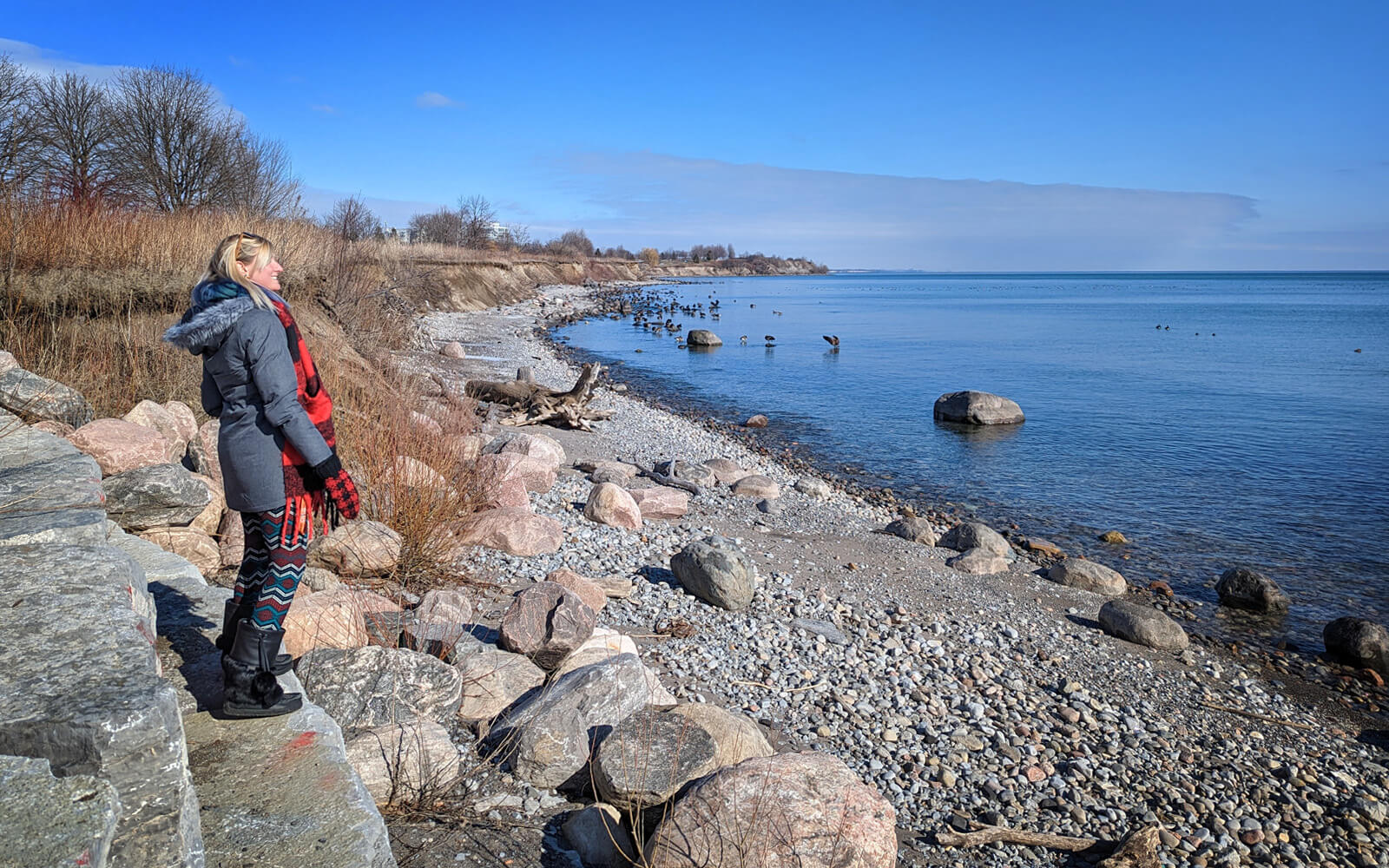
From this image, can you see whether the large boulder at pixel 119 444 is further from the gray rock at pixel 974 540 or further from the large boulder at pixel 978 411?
the large boulder at pixel 978 411

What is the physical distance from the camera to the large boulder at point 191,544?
17.3 ft

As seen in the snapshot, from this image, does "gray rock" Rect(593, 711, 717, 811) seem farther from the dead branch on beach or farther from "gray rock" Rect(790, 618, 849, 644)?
"gray rock" Rect(790, 618, 849, 644)

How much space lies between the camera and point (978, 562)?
894cm

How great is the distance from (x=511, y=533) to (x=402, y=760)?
A: 354 centimetres

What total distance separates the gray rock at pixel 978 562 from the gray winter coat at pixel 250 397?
7.23 m

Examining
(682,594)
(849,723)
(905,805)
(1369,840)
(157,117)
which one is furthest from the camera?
(157,117)

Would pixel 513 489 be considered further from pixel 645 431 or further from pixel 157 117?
pixel 157 117

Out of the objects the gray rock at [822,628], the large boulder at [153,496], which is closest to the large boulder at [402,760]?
the large boulder at [153,496]

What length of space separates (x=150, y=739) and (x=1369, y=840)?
6.13 meters

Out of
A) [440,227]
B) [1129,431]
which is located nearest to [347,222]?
[1129,431]

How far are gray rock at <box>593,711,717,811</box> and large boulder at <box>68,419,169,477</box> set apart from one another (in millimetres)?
4185

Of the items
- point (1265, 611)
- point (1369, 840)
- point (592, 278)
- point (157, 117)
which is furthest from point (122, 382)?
point (592, 278)

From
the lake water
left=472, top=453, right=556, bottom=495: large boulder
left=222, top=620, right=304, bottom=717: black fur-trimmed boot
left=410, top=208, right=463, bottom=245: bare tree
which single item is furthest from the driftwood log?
left=410, top=208, right=463, bottom=245: bare tree

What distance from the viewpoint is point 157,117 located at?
22.1 metres
